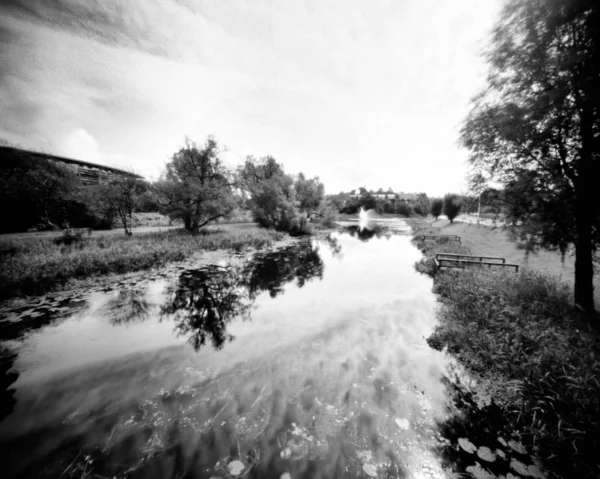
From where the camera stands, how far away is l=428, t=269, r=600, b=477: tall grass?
3.37 metres

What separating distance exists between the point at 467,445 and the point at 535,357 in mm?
2964

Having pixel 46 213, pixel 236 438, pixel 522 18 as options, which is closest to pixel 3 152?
pixel 46 213

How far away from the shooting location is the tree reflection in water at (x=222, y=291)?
759 centimetres

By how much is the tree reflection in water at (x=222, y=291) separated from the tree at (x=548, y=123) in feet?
32.8

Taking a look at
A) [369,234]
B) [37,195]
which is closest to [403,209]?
[369,234]

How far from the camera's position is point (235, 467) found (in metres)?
3.24

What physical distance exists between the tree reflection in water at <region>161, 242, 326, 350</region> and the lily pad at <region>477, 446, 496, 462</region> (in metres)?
6.15

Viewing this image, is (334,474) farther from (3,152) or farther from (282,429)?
(3,152)

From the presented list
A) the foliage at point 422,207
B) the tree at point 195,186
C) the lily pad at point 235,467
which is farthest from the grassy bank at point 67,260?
the foliage at point 422,207

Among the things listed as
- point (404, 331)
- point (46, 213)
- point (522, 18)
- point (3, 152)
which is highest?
point (3, 152)

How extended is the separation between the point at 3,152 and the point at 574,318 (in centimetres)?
4555

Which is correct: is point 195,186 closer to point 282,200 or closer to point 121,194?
point 121,194

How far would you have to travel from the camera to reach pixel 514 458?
328 centimetres

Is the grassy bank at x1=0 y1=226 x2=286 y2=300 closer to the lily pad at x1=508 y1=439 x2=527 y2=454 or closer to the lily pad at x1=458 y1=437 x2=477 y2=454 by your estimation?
the lily pad at x1=458 y1=437 x2=477 y2=454
